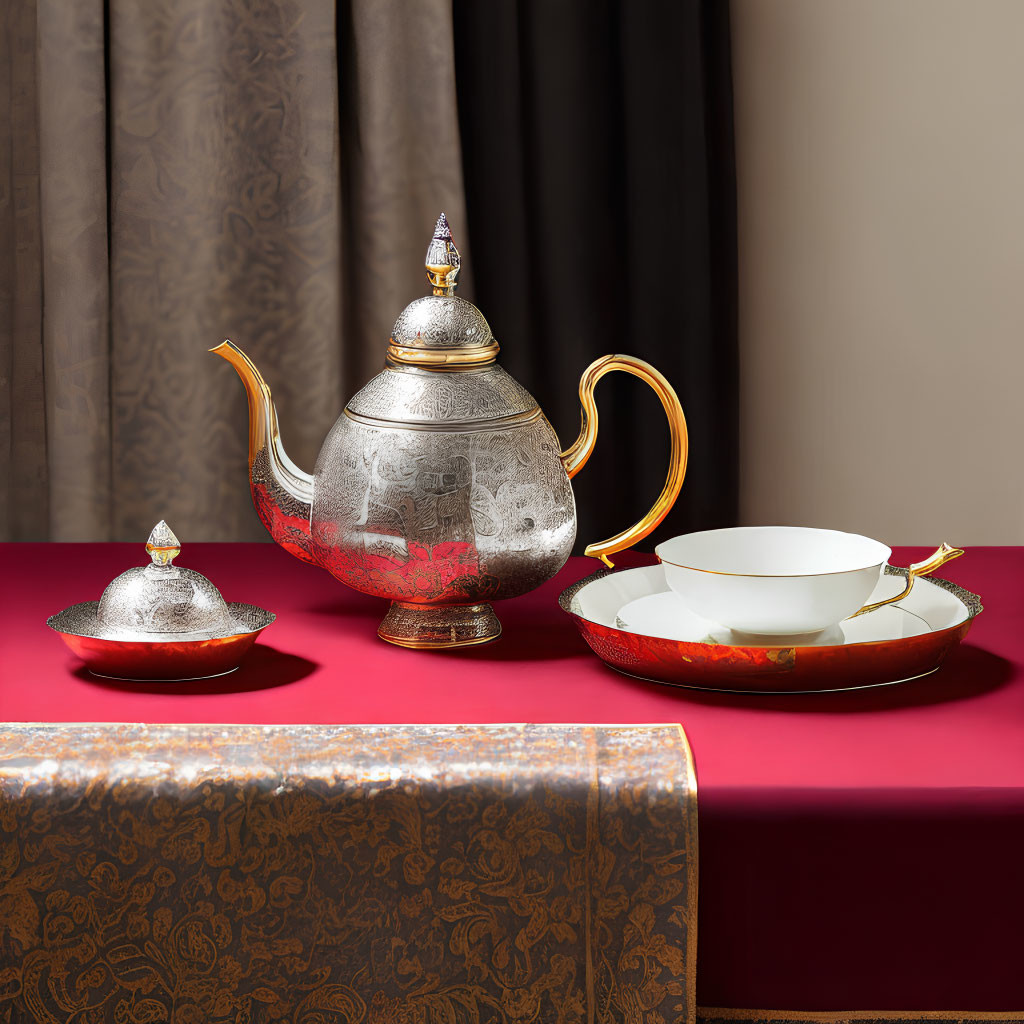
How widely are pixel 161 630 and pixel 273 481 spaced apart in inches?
6.1

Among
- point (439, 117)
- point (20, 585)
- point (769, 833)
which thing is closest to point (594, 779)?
point (769, 833)

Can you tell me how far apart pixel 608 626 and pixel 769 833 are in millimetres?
214

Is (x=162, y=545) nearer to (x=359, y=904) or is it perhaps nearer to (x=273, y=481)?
(x=273, y=481)

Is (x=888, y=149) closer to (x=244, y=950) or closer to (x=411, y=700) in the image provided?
(x=411, y=700)

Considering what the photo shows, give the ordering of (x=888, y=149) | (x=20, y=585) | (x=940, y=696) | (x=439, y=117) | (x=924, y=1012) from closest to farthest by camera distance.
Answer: (x=924, y=1012), (x=940, y=696), (x=20, y=585), (x=439, y=117), (x=888, y=149)

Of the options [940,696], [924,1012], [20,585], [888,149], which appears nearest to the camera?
[924,1012]

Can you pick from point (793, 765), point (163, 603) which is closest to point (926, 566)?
point (793, 765)

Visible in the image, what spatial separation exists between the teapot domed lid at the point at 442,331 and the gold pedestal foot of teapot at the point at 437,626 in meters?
0.17

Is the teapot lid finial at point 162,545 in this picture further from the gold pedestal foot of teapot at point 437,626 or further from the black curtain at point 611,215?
the black curtain at point 611,215

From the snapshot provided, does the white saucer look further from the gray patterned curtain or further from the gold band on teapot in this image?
the gray patterned curtain

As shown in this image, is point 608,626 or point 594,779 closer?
point 594,779

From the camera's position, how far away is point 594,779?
69 cm

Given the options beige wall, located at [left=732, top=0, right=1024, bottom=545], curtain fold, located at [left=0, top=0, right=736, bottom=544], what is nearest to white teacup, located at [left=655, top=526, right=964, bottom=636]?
curtain fold, located at [left=0, top=0, right=736, bottom=544]

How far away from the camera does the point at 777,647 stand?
0.81 m
